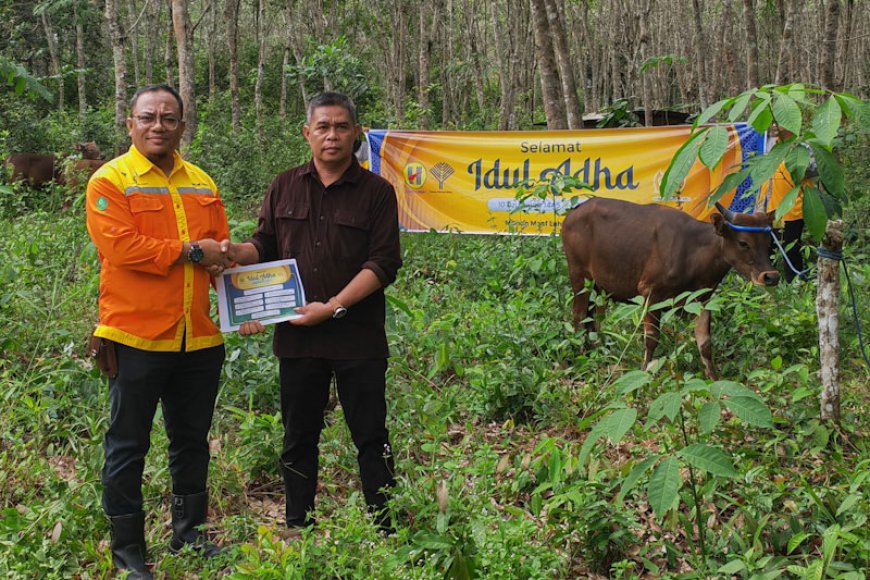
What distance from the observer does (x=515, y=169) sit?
30.8 ft

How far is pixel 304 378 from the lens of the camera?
361cm

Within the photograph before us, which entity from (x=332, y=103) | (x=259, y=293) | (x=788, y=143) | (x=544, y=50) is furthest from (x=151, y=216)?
(x=544, y=50)

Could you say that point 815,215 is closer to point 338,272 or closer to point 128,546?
point 338,272

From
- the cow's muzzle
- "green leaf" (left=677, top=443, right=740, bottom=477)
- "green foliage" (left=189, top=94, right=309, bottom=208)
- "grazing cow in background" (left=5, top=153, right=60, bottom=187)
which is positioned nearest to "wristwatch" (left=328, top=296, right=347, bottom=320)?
"green leaf" (left=677, top=443, right=740, bottom=477)

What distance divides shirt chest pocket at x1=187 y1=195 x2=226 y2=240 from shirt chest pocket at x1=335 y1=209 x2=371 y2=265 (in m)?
0.55

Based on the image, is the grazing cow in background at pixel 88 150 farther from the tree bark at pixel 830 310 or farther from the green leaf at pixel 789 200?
the green leaf at pixel 789 200

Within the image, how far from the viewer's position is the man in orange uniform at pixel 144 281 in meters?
3.29

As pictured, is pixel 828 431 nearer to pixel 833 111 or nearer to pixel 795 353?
pixel 795 353

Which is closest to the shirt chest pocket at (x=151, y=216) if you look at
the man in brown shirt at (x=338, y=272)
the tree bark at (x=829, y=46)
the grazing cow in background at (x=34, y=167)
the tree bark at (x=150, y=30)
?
the man in brown shirt at (x=338, y=272)

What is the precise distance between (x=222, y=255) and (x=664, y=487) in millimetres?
2029

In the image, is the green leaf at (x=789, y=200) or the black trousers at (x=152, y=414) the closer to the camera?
the green leaf at (x=789, y=200)

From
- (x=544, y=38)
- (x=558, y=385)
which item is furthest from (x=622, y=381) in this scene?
(x=544, y=38)

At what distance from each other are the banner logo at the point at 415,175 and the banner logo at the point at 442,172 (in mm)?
143

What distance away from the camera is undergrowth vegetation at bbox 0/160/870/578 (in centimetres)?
309
